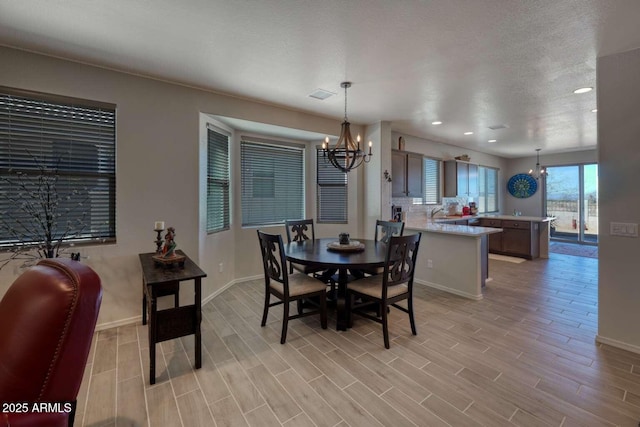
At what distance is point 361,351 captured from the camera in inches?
96.6

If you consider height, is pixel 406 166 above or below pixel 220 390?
above

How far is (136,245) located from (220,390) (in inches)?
70.6

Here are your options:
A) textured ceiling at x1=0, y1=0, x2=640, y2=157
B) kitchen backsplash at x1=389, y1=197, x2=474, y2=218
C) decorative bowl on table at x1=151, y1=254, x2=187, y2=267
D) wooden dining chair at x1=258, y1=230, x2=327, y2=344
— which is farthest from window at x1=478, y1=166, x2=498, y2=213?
decorative bowl on table at x1=151, y1=254, x2=187, y2=267

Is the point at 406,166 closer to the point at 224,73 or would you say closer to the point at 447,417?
the point at 224,73

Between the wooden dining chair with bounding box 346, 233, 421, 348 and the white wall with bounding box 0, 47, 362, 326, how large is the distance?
1955 mm

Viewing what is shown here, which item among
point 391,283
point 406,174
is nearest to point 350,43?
point 391,283

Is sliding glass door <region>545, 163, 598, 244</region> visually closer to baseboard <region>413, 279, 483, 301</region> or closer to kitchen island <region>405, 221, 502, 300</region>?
kitchen island <region>405, 221, 502, 300</region>

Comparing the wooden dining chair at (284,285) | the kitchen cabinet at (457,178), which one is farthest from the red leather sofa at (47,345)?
the kitchen cabinet at (457,178)

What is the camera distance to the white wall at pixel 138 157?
2.56 metres

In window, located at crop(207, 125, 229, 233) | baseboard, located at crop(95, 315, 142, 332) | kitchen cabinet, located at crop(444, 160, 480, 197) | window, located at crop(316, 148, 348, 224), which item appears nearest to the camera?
baseboard, located at crop(95, 315, 142, 332)

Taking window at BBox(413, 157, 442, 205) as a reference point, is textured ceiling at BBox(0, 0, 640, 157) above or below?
above

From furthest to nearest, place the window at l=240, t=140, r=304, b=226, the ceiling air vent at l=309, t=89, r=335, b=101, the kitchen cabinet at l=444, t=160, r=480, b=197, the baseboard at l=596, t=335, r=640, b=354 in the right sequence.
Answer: the kitchen cabinet at l=444, t=160, r=480, b=197, the window at l=240, t=140, r=304, b=226, the ceiling air vent at l=309, t=89, r=335, b=101, the baseboard at l=596, t=335, r=640, b=354

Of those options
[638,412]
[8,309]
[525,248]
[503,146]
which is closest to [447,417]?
[638,412]

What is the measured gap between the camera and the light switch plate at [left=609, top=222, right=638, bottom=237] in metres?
2.44
